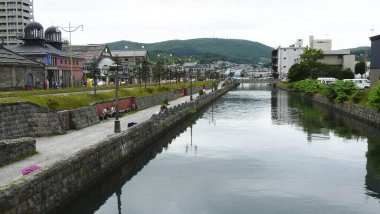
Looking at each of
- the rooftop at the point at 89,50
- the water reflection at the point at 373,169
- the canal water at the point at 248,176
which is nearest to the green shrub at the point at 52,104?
the canal water at the point at 248,176

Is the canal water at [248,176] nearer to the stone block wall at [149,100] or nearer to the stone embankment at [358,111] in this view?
the stone embankment at [358,111]

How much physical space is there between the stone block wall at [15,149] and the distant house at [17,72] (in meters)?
25.4

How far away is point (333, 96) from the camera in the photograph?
7288 centimetres

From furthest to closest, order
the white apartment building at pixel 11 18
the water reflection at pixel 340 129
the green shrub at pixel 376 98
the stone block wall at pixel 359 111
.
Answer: the white apartment building at pixel 11 18, the stone block wall at pixel 359 111, the green shrub at pixel 376 98, the water reflection at pixel 340 129

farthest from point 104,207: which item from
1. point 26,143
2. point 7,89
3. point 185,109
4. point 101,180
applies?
point 185,109

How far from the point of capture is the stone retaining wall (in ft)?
47.3

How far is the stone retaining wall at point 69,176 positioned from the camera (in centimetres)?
1443

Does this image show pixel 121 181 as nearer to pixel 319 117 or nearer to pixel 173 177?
pixel 173 177

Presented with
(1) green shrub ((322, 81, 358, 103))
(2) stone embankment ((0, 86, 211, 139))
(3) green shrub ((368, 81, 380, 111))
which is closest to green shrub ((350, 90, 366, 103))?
(1) green shrub ((322, 81, 358, 103))

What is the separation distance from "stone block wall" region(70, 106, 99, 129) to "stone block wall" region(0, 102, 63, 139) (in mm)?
2322

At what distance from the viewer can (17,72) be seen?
47.6m

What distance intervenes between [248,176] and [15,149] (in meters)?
15.0

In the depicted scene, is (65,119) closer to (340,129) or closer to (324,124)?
(340,129)

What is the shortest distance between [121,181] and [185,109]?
33.2 meters
